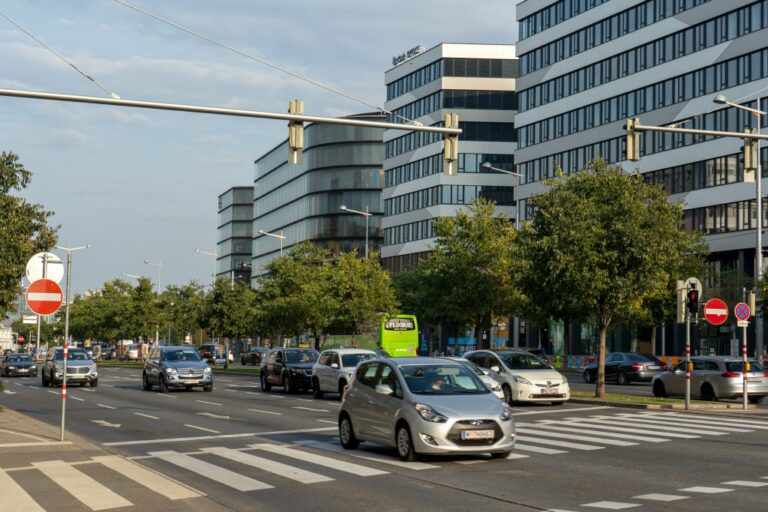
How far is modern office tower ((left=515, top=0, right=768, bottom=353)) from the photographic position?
62.8 m

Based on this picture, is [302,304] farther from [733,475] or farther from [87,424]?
[733,475]

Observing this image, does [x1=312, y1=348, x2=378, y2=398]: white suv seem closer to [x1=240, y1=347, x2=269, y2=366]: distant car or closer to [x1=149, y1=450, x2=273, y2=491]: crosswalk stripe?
[x1=149, y1=450, x2=273, y2=491]: crosswalk stripe

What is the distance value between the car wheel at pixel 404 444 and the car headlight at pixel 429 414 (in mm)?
401

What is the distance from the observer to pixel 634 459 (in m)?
16.5

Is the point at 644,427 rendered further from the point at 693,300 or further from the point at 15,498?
the point at 15,498

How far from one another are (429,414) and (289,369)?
78.3 feet

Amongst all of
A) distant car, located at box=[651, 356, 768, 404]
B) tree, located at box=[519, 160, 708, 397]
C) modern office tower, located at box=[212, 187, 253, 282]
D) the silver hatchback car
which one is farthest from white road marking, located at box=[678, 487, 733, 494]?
modern office tower, located at box=[212, 187, 253, 282]

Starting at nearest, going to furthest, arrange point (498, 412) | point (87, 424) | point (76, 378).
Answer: point (498, 412) → point (87, 424) → point (76, 378)

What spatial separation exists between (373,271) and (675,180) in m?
20.2

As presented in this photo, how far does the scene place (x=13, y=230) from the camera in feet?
82.0

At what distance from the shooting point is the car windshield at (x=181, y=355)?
4151cm

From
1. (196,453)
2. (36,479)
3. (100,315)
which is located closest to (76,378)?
(196,453)

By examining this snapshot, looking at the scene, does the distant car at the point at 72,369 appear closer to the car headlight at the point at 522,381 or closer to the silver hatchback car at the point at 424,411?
the car headlight at the point at 522,381

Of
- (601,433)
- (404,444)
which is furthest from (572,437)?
(404,444)
